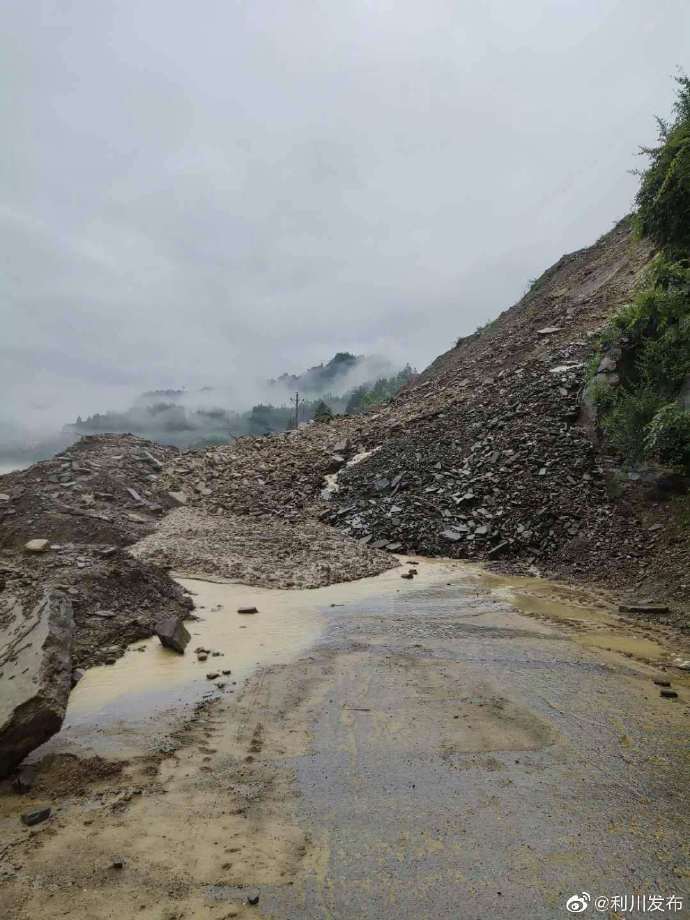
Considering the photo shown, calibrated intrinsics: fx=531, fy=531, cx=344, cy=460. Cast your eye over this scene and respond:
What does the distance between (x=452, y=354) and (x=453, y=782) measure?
28.9m

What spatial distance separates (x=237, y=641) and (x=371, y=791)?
12.2ft

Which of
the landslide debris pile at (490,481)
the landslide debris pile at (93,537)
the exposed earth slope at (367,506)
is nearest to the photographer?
the landslide debris pile at (93,537)

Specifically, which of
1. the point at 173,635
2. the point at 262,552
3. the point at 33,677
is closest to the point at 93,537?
the point at 262,552

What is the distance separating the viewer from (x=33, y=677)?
4102 millimetres

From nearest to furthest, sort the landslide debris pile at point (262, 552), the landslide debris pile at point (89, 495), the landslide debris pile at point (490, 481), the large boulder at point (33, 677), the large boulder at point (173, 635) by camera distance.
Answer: the large boulder at point (33, 677) < the large boulder at point (173, 635) < the landslide debris pile at point (262, 552) < the landslide debris pile at point (490, 481) < the landslide debris pile at point (89, 495)

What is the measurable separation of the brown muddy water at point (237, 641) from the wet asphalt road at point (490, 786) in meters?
0.91

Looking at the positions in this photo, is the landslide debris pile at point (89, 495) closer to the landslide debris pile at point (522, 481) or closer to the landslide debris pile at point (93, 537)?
the landslide debris pile at point (93, 537)

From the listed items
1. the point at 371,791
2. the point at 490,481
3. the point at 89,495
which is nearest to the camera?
the point at 371,791

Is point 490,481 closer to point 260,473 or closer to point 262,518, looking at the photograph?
point 262,518

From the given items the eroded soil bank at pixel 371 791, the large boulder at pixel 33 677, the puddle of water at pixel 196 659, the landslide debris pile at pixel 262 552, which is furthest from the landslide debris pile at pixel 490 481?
the large boulder at pixel 33 677

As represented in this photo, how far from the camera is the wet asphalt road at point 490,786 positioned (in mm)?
2693

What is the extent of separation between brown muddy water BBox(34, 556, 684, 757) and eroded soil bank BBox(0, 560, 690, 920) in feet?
0.19

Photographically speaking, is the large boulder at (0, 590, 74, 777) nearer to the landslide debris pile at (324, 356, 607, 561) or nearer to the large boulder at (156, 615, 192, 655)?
the large boulder at (156, 615, 192, 655)

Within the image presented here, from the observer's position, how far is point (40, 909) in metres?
2.62
